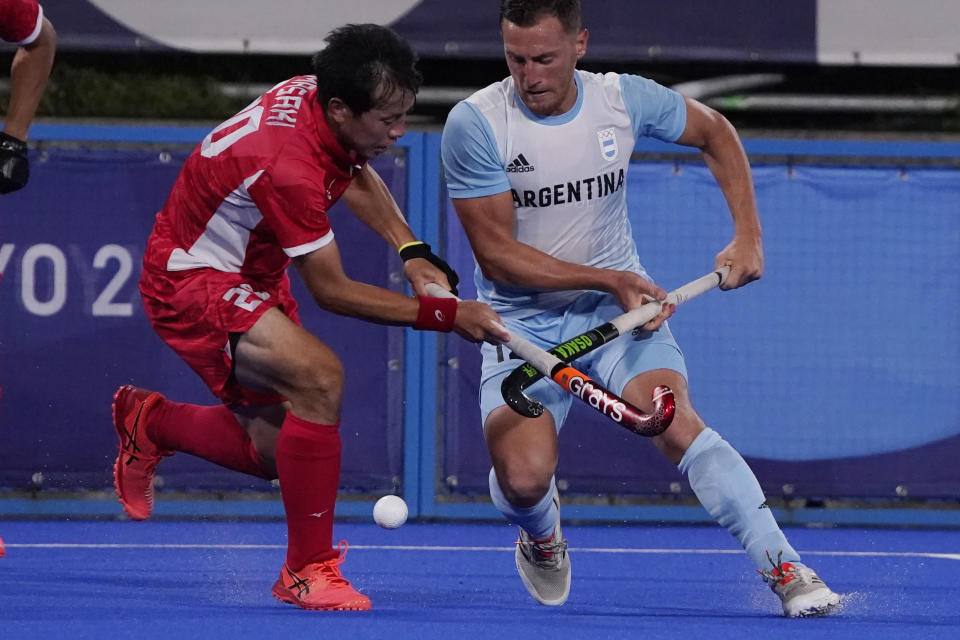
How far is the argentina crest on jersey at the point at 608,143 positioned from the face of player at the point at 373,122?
0.67 meters

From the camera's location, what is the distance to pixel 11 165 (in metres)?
4.67

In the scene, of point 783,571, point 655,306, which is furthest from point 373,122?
point 783,571

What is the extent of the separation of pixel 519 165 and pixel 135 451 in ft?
5.17

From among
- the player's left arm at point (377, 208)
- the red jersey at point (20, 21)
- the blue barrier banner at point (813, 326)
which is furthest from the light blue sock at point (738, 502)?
the red jersey at point (20, 21)

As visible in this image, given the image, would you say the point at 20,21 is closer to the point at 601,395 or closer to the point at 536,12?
the point at 536,12

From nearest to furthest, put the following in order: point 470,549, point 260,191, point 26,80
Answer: point 260,191 → point 26,80 → point 470,549

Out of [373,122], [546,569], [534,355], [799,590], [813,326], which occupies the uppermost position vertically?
[373,122]

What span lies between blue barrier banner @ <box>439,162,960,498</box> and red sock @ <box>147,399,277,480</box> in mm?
1624

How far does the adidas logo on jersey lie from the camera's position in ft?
14.5

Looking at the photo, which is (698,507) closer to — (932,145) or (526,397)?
(932,145)

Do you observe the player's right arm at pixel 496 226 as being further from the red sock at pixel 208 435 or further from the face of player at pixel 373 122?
the red sock at pixel 208 435

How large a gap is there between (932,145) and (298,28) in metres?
2.64

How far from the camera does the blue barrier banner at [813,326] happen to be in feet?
20.5

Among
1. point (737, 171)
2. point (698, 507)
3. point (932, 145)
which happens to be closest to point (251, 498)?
point (698, 507)
